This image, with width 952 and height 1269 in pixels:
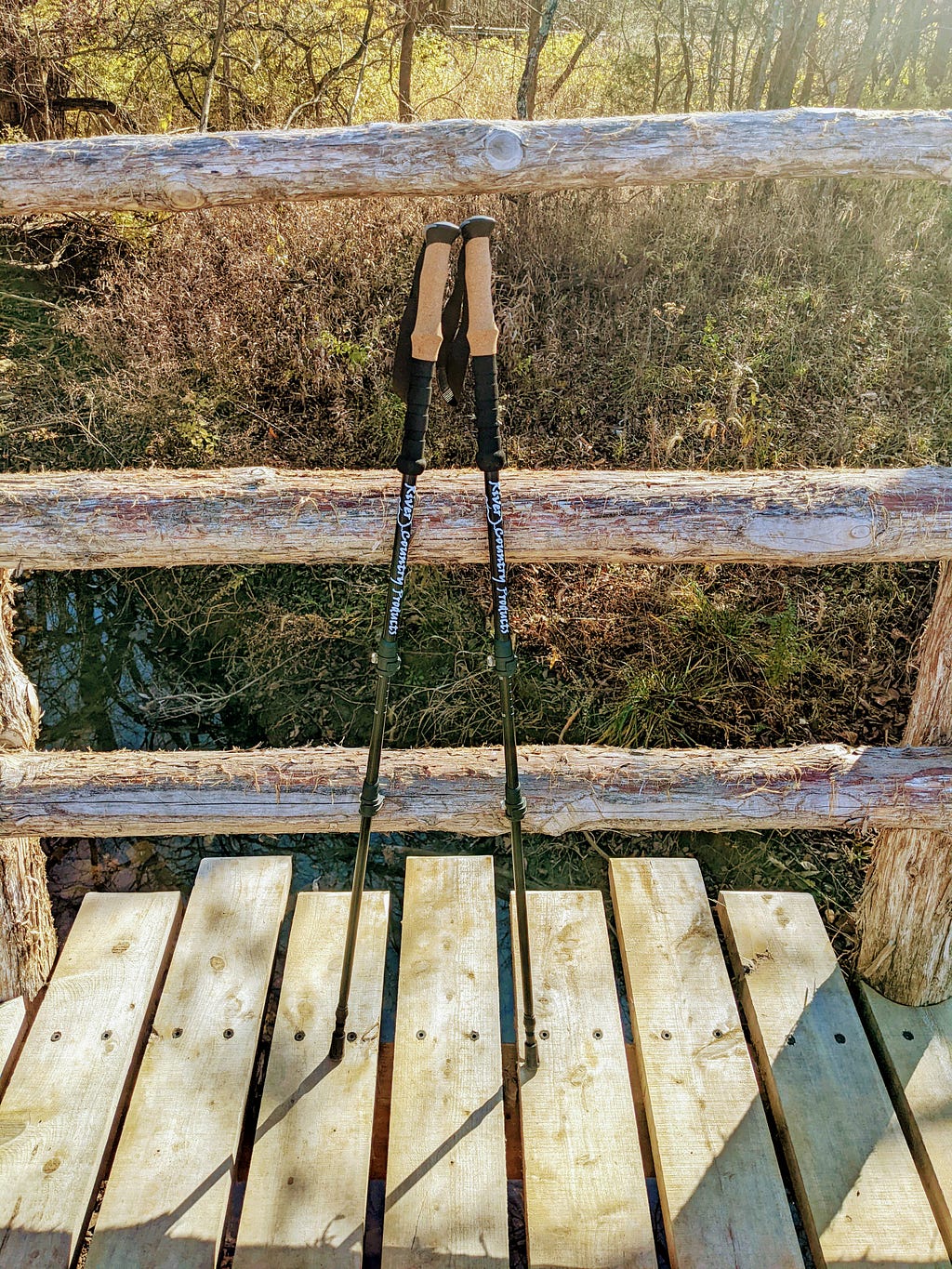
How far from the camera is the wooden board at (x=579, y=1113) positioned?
1.96 meters

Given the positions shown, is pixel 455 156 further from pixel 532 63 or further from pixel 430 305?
pixel 532 63

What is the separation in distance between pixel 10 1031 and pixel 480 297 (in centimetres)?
213

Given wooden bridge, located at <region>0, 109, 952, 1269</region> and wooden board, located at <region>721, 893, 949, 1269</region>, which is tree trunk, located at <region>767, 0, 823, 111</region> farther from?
wooden board, located at <region>721, 893, 949, 1269</region>

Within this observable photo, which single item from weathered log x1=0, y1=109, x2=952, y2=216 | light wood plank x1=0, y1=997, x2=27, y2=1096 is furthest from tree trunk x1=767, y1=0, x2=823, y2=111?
light wood plank x1=0, y1=997, x2=27, y2=1096

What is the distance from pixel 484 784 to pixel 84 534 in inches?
42.6

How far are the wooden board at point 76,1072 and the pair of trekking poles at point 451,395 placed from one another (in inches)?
30.6

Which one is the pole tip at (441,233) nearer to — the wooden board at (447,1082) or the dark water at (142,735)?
the wooden board at (447,1082)

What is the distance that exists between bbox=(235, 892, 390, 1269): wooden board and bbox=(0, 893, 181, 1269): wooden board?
361 mm

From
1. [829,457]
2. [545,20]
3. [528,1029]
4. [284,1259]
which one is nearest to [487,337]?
[528,1029]

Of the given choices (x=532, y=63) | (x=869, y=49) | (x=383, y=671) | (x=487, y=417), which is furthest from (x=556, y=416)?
(x=869, y=49)

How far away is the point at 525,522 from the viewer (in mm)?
2031

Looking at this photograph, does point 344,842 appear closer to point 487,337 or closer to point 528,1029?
point 528,1029

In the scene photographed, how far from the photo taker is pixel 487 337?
182cm

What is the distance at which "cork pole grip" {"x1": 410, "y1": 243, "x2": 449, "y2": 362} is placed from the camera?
5.73 feet
